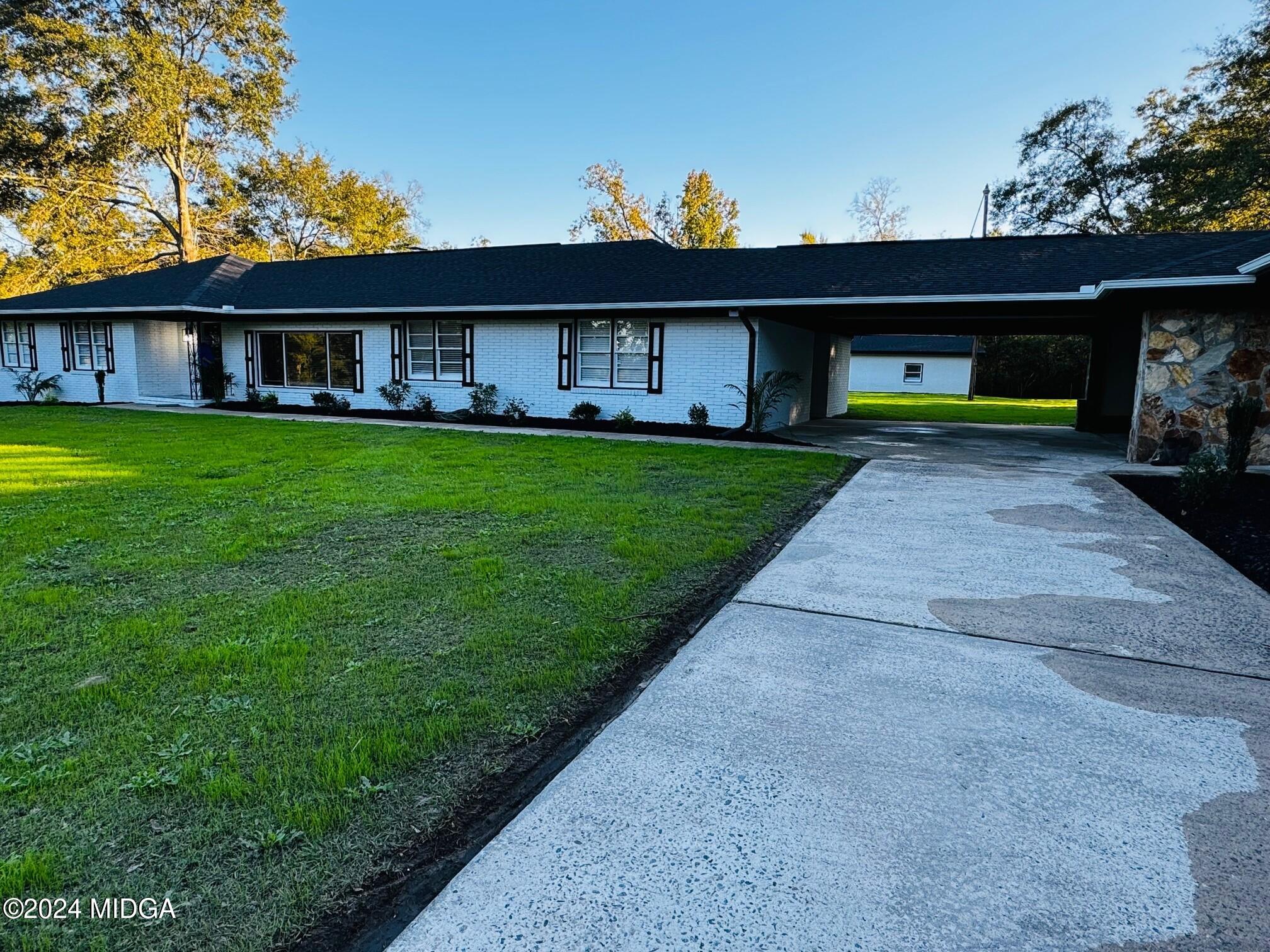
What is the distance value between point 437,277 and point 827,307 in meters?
9.38

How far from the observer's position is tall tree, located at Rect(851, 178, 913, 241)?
39.1 meters

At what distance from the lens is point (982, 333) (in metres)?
Answer: 18.5

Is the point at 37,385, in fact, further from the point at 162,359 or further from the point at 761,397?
the point at 761,397

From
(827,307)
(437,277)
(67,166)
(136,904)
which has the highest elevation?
(67,166)

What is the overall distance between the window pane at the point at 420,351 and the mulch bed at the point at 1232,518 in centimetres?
1276

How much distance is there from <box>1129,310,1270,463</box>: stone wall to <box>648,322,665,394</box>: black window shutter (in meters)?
7.42

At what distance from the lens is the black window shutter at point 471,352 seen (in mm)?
14844

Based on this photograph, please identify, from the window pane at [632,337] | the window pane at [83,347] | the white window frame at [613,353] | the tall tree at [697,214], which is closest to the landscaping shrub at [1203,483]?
the white window frame at [613,353]

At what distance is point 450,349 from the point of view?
15156 mm

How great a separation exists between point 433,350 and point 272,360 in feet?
15.7

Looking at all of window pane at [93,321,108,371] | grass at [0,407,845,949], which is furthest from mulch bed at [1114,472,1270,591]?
window pane at [93,321,108,371]

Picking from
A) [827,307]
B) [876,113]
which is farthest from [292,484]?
[876,113]

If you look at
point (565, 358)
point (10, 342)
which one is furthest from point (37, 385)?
point (565, 358)

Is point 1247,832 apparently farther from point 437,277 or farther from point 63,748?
point 437,277
